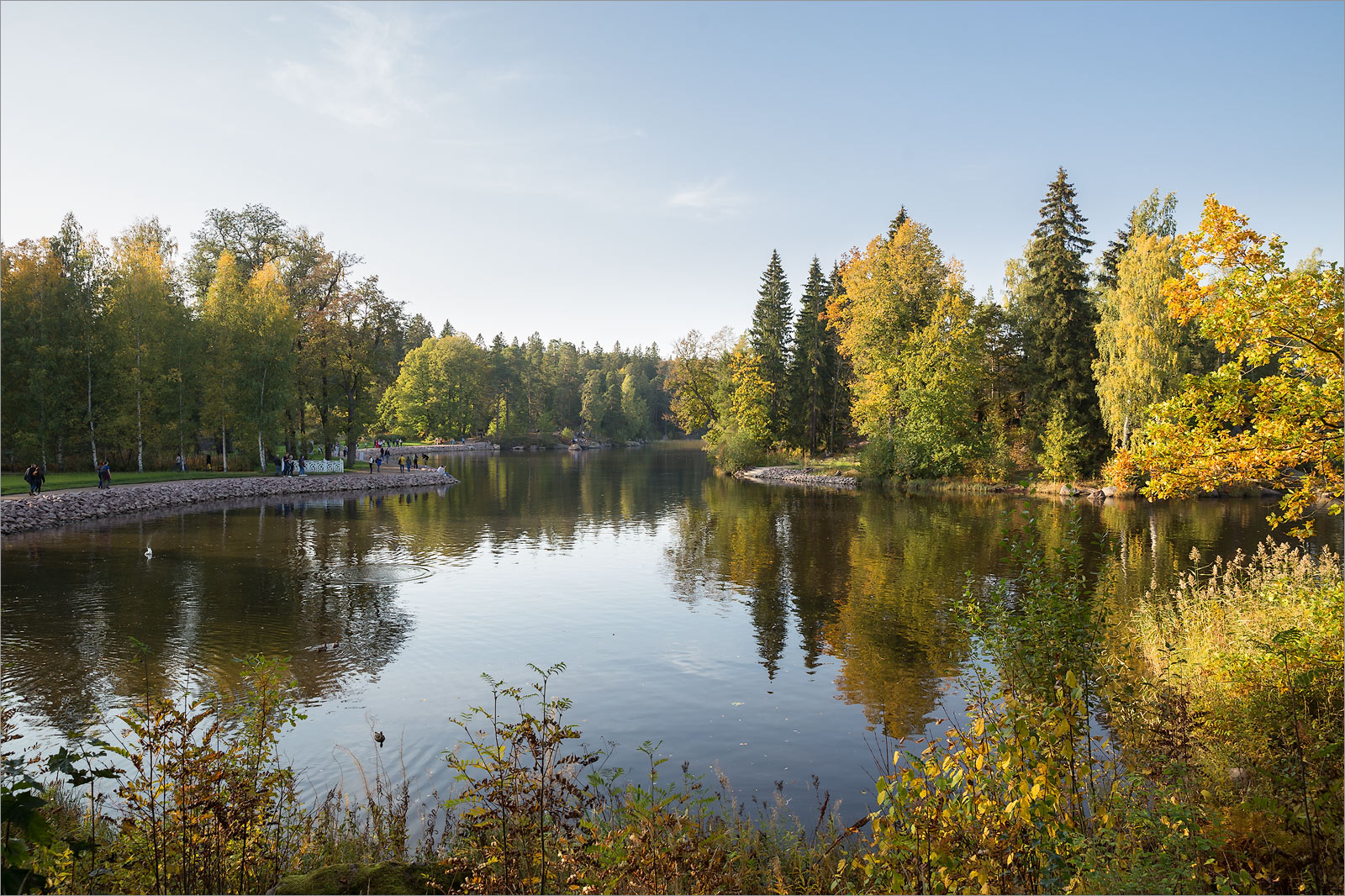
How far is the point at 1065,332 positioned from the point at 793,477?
22.0 metres

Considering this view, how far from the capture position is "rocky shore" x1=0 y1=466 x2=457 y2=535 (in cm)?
3234

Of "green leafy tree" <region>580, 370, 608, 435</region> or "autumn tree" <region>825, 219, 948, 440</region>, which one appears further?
"green leafy tree" <region>580, 370, 608, 435</region>

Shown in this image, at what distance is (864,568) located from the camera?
25172mm

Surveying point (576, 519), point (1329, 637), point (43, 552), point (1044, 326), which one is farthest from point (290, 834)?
point (1044, 326)

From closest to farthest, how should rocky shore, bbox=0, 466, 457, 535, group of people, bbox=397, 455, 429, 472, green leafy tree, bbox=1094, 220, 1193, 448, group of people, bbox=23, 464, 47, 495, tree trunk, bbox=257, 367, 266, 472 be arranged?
rocky shore, bbox=0, 466, 457, 535, group of people, bbox=23, 464, 47, 495, green leafy tree, bbox=1094, 220, 1193, 448, tree trunk, bbox=257, 367, 266, 472, group of people, bbox=397, 455, 429, 472

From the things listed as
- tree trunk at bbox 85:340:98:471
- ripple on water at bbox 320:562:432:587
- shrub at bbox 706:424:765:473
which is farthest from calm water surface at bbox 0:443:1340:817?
shrub at bbox 706:424:765:473

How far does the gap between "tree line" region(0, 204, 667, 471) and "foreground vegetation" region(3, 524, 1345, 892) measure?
40.7 m

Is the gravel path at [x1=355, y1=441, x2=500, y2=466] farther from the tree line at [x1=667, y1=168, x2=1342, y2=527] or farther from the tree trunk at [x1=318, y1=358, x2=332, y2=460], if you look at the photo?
the tree line at [x1=667, y1=168, x2=1342, y2=527]

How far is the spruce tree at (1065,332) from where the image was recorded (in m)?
49.6

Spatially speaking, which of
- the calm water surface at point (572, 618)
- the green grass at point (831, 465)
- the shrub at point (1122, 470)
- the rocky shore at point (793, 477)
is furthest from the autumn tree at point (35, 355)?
the shrub at point (1122, 470)

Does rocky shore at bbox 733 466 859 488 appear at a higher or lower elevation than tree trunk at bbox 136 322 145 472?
lower

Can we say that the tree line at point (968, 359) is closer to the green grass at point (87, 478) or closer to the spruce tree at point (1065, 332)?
the spruce tree at point (1065, 332)

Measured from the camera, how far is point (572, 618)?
1933 cm

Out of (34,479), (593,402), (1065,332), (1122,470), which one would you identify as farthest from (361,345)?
(593,402)
